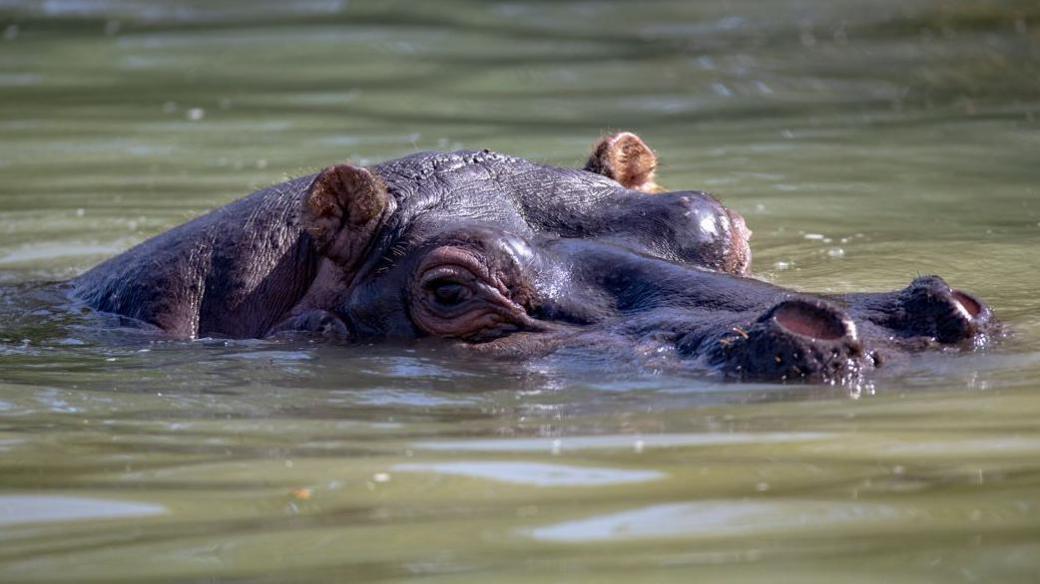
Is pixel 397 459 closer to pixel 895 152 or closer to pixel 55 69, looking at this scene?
pixel 895 152

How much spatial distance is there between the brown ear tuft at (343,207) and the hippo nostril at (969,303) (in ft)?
6.99

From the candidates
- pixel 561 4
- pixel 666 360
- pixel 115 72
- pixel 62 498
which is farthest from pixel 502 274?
pixel 561 4

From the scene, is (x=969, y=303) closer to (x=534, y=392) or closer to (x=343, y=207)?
(x=534, y=392)

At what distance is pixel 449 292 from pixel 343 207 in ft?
2.06

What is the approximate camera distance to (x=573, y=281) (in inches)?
245

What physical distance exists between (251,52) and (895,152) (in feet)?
21.6

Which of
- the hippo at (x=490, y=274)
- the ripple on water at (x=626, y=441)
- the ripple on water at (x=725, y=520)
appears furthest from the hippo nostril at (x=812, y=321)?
the ripple on water at (x=725, y=520)

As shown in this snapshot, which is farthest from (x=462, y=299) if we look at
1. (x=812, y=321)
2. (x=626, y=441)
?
(x=626, y=441)

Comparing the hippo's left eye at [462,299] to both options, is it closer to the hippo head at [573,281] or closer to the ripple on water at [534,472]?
the hippo head at [573,281]

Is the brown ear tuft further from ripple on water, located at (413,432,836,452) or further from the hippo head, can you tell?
ripple on water, located at (413,432,836,452)

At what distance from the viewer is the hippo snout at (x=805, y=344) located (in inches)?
203

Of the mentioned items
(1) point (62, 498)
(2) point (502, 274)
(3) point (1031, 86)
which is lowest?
(1) point (62, 498)

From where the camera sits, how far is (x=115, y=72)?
50.8ft

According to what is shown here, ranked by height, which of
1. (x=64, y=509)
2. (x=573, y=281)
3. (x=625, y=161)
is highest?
(x=625, y=161)
